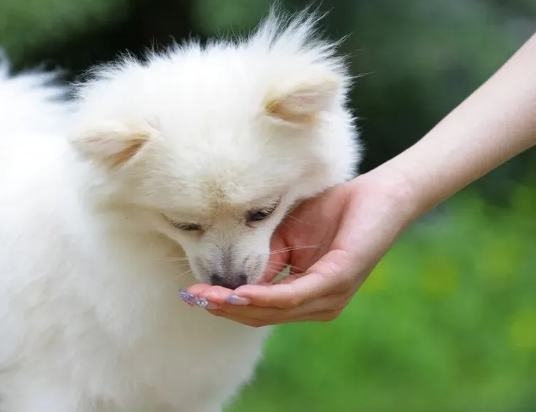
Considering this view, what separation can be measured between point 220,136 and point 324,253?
15.7 inches

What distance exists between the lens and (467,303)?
2.88 meters

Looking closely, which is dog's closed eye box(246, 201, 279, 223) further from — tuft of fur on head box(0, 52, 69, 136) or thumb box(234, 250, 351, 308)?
tuft of fur on head box(0, 52, 69, 136)

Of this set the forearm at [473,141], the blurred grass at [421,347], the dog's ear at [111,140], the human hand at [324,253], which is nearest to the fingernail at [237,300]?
the human hand at [324,253]

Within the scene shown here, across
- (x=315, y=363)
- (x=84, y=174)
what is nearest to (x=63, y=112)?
(x=84, y=174)

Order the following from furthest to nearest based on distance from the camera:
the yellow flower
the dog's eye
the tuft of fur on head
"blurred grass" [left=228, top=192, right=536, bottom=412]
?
the yellow flower → "blurred grass" [left=228, top=192, right=536, bottom=412] → the tuft of fur on head → the dog's eye

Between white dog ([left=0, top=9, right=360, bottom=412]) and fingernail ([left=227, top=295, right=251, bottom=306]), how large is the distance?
109 mm

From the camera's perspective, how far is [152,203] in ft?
4.87

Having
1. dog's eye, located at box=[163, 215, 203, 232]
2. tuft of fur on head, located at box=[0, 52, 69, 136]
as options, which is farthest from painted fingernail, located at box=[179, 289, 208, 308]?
tuft of fur on head, located at box=[0, 52, 69, 136]

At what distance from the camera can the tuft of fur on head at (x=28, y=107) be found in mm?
1762

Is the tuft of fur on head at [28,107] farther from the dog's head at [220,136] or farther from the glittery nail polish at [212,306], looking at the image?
the glittery nail polish at [212,306]

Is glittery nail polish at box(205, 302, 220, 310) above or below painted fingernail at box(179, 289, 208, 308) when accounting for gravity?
below

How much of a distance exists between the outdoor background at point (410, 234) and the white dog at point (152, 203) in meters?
0.91

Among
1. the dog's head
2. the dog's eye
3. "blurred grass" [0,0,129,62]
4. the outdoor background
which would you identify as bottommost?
the outdoor background

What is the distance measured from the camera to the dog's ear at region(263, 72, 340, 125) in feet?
4.57
